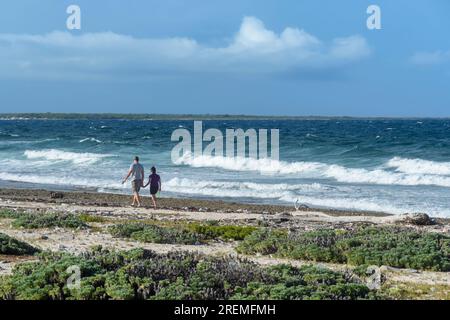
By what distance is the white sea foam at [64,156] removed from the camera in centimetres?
4761

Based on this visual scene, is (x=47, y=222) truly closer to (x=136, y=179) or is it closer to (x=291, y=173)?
(x=136, y=179)

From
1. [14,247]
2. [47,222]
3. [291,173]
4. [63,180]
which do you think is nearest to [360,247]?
[14,247]

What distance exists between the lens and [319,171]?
39781 mm

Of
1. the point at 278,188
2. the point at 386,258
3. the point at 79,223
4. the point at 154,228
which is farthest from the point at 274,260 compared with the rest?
the point at 278,188

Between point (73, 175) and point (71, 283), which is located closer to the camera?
point (71, 283)

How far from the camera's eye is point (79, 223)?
14.1 metres

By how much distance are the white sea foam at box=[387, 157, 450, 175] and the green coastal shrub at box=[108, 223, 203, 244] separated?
2674cm

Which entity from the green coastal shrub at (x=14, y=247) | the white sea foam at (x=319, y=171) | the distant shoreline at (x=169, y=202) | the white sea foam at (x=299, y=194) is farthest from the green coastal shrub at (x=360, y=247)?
the white sea foam at (x=319, y=171)

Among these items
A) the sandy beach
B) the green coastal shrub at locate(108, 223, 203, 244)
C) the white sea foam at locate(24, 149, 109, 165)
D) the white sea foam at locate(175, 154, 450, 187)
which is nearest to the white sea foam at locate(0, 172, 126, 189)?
the sandy beach

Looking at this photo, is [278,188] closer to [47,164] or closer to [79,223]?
[79,223]

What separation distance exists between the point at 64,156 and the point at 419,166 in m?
26.6

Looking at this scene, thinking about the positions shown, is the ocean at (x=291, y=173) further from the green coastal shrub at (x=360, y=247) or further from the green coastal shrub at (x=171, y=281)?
the green coastal shrub at (x=171, y=281)
